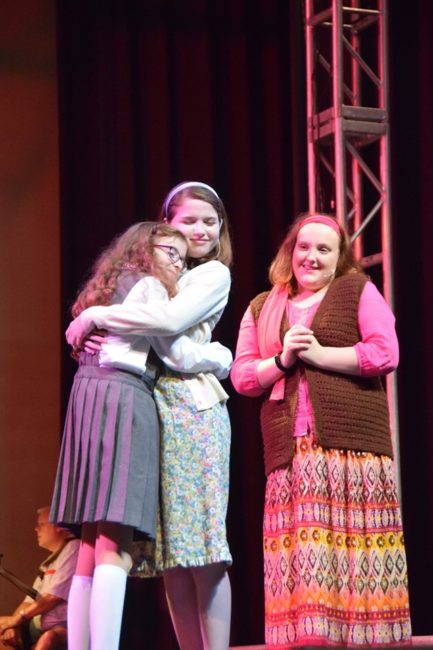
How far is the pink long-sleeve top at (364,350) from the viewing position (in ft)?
10.8

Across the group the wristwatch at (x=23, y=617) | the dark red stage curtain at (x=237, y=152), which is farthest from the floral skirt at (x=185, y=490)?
the dark red stage curtain at (x=237, y=152)

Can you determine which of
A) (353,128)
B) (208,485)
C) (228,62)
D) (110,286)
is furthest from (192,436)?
(228,62)

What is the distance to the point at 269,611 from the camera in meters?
3.37

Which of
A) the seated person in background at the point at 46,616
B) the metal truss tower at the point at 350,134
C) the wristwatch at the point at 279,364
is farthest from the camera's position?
the seated person in background at the point at 46,616

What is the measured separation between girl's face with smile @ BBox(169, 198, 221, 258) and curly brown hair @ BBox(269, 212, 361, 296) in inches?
10.0

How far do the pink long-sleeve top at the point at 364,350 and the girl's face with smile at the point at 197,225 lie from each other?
1.08ft

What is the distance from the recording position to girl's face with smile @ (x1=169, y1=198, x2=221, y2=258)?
3359 millimetres

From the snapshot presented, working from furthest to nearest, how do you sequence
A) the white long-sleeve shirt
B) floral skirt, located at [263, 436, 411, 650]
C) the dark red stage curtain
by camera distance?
the dark red stage curtain → floral skirt, located at [263, 436, 411, 650] → the white long-sleeve shirt

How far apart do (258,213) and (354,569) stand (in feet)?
8.18

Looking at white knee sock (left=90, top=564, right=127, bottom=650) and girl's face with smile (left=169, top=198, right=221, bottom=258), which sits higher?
girl's face with smile (left=169, top=198, right=221, bottom=258)

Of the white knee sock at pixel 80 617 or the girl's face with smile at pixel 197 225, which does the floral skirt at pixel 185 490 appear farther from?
the girl's face with smile at pixel 197 225

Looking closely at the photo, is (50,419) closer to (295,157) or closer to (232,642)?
(232,642)

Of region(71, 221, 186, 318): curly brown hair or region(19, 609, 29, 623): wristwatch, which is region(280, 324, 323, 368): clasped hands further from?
region(19, 609, 29, 623): wristwatch

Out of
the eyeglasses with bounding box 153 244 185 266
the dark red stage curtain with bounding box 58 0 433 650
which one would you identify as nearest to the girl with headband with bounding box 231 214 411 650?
the eyeglasses with bounding box 153 244 185 266
